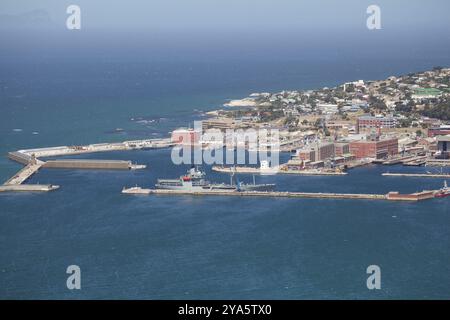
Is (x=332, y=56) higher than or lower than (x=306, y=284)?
higher

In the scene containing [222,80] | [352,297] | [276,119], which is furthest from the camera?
[222,80]

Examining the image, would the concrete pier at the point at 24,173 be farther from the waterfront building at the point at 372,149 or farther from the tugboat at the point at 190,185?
the waterfront building at the point at 372,149

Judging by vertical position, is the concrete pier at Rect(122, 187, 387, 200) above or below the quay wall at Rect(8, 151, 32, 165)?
below

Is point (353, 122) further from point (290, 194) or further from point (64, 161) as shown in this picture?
point (290, 194)

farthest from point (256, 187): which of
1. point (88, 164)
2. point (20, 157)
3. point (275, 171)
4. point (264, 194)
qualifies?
point (20, 157)

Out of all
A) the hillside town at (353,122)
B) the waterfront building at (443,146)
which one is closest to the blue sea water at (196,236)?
the hillside town at (353,122)

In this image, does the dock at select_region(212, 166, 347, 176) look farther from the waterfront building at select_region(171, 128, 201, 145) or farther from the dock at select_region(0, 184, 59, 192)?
the dock at select_region(0, 184, 59, 192)

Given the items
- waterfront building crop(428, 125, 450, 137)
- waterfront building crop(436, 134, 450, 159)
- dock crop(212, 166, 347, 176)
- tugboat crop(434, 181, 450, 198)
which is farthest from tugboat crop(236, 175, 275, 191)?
waterfront building crop(428, 125, 450, 137)

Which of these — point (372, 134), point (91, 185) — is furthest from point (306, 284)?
point (372, 134)
